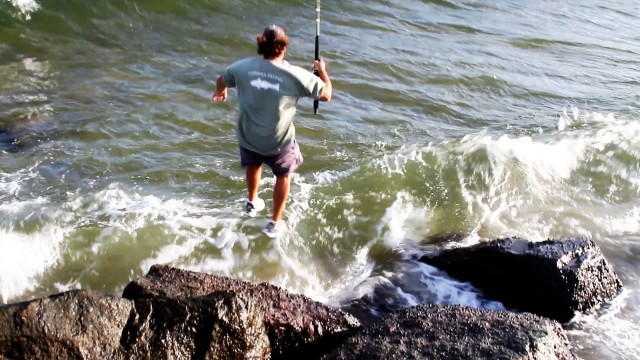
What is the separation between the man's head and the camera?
5.14 metres

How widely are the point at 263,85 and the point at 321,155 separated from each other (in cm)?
250

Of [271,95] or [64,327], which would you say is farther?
[271,95]

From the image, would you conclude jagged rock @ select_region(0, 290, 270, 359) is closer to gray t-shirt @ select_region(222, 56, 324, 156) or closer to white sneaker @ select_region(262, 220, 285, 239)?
gray t-shirt @ select_region(222, 56, 324, 156)

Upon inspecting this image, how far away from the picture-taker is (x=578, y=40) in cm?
1410

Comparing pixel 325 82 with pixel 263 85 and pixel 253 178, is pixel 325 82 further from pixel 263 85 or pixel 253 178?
pixel 253 178

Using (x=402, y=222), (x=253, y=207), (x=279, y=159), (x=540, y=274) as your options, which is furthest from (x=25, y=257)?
(x=540, y=274)

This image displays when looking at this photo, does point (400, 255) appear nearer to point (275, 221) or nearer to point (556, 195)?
point (275, 221)

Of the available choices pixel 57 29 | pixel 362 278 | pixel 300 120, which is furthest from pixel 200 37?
pixel 362 278

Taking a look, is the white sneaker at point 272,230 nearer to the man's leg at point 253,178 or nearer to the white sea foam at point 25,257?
the man's leg at point 253,178

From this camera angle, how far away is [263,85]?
5297 mm

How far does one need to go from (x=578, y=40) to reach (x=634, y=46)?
3.77 feet

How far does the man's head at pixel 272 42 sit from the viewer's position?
5145 millimetres

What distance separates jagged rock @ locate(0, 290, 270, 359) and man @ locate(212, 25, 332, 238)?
6.35 feet

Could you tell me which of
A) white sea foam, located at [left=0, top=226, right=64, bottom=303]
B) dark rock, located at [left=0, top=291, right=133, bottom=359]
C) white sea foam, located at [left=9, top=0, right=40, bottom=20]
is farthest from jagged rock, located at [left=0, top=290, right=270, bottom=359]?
white sea foam, located at [left=9, top=0, right=40, bottom=20]
